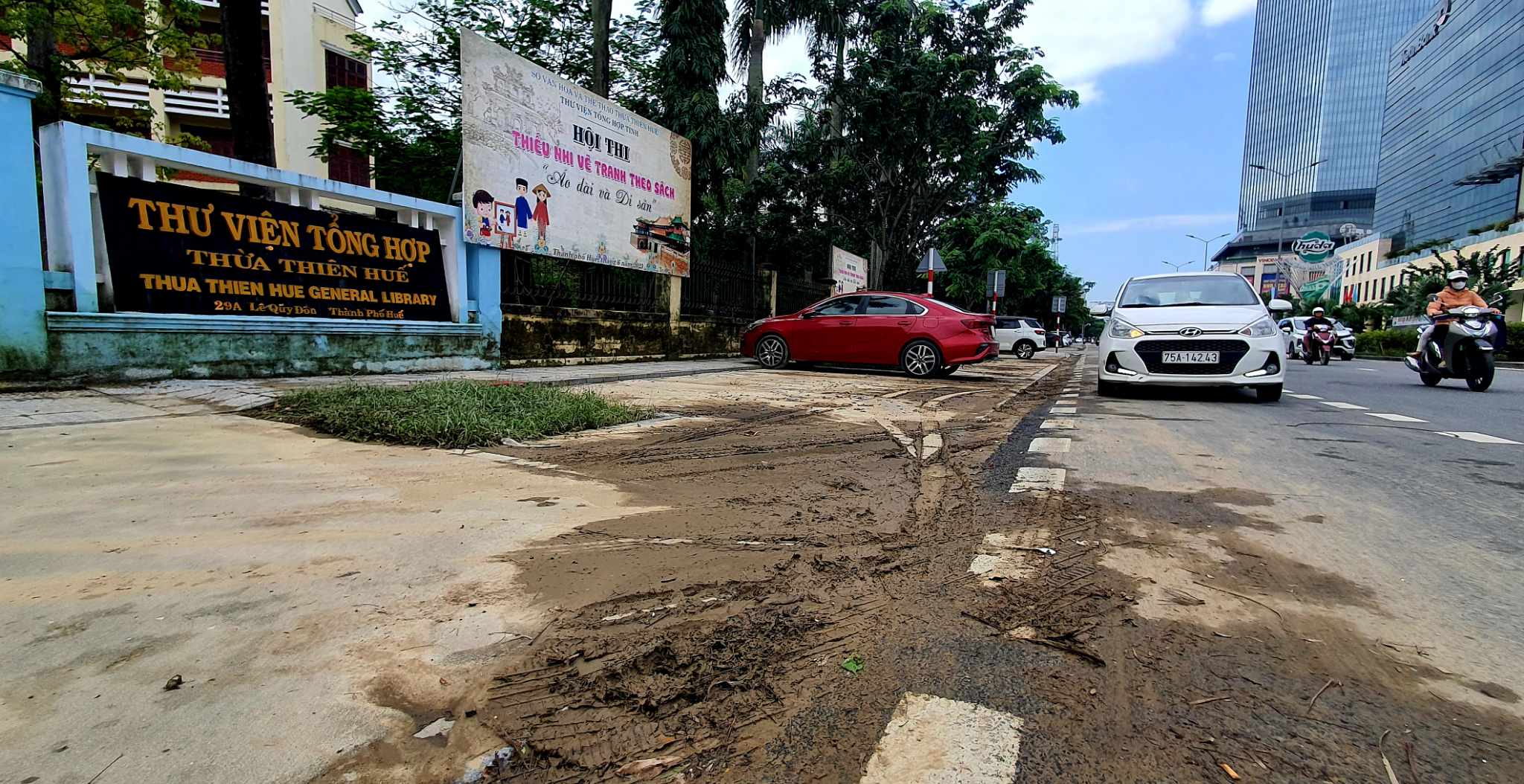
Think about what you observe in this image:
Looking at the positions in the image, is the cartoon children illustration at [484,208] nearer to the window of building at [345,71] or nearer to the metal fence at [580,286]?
the metal fence at [580,286]

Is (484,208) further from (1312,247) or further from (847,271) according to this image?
(1312,247)

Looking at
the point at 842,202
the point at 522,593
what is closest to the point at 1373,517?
the point at 522,593

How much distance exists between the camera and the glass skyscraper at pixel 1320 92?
106875 mm

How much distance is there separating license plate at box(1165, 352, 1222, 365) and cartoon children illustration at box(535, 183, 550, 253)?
785cm

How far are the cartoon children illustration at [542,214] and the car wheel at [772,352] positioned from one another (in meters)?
3.86

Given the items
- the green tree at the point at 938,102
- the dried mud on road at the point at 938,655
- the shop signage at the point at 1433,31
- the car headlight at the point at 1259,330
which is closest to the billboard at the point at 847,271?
the green tree at the point at 938,102

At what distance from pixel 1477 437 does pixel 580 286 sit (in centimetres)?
993

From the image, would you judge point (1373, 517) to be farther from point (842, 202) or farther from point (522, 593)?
point (842, 202)

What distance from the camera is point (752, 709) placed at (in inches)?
58.7

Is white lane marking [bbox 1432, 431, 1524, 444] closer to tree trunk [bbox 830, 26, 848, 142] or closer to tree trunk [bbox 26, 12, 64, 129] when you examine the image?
tree trunk [bbox 830, 26, 848, 142]

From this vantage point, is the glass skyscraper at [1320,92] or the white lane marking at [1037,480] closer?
the white lane marking at [1037,480]

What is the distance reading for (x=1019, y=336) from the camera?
22.9 metres

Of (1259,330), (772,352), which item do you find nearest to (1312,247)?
(772,352)

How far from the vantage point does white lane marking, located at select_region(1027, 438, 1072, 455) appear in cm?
440
